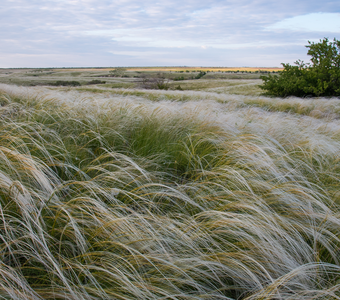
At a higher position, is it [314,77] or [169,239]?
[314,77]

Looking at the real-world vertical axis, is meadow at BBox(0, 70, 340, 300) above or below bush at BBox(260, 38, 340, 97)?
below

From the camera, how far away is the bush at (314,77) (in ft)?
37.1

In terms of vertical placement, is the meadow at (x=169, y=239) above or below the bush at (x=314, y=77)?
below

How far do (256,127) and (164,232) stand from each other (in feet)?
9.00

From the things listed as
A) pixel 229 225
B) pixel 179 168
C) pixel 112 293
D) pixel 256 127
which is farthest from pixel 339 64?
pixel 112 293

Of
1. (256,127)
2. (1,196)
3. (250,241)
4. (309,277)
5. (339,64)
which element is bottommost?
(309,277)

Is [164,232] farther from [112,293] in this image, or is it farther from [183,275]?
[112,293]

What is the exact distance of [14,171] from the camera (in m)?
1.97

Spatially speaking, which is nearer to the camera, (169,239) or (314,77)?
(169,239)

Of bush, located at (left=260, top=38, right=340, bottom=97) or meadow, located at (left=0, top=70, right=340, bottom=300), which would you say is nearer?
meadow, located at (left=0, top=70, right=340, bottom=300)

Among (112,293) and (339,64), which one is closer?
(112,293)

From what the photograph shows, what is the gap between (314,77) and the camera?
1130 centimetres

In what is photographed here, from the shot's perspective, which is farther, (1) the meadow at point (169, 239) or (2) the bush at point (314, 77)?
(2) the bush at point (314, 77)

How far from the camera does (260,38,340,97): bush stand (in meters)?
11.3
